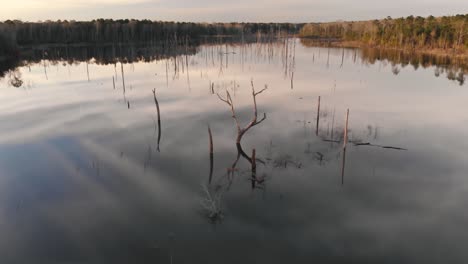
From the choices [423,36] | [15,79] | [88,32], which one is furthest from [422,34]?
[88,32]

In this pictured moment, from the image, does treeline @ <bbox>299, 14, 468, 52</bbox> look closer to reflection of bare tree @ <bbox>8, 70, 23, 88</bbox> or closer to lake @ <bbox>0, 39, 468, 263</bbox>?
lake @ <bbox>0, 39, 468, 263</bbox>

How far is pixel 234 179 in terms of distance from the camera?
9.66 meters

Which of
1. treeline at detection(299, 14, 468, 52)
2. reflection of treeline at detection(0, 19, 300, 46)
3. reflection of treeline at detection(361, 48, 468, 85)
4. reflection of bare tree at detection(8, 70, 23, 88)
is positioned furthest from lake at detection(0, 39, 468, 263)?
reflection of treeline at detection(0, 19, 300, 46)

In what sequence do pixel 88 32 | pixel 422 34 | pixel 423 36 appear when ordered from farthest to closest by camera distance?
pixel 88 32, pixel 422 34, pixel 423 36

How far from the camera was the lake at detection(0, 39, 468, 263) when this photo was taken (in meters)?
6.77

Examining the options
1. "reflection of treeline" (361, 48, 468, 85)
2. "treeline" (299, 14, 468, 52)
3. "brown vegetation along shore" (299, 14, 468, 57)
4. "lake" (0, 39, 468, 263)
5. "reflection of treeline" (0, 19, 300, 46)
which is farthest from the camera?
"reflection of treeline" (0, 19, 300, 46)

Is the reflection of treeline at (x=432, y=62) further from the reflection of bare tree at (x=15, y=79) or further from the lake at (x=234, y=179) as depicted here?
the reflection of bare tree at (x=15, y=79)

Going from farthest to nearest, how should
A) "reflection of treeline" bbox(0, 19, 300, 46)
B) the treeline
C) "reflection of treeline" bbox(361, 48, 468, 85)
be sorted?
"reflection of treeline" bbox(0, 19, 300, 46) < the treeline < "reflection of treeline" bbox(361, 48, 468, 85)

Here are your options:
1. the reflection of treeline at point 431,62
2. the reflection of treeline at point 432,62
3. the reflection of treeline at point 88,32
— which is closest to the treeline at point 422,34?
the reflection of treeline at point 431,62

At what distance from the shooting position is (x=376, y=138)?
12.5 m

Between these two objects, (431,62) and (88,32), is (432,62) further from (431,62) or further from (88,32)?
(88,32)

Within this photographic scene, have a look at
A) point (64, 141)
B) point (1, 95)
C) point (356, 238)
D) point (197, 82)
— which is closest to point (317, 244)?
point (356, 238)

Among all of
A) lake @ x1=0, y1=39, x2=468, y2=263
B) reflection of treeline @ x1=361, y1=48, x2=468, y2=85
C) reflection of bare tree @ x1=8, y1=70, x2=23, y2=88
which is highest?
reflection of treeline @ x1=361, y1=48, x2=468, y2=85

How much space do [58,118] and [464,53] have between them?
3626 cm
